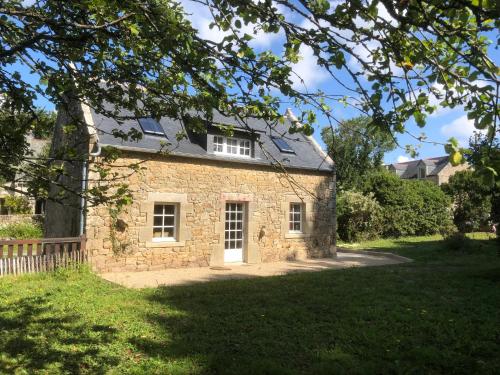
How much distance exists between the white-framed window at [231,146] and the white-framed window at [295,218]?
8.77ft

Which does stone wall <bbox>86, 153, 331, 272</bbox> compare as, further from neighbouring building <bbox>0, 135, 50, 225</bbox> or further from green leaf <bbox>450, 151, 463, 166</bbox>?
green leaf <bbox>450, 151, 463, 166</bbox>

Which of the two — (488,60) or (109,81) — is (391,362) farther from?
(109,81)

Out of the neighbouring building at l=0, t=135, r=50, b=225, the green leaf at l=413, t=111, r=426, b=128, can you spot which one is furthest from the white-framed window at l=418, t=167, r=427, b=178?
the green leaf at l=413, t=111, r=426, b=128

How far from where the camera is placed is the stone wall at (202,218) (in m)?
10.8

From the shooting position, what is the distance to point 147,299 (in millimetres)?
7418

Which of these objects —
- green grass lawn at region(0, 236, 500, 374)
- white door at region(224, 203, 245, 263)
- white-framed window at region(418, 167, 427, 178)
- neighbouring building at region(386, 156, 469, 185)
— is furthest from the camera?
white-framed window at region(418, 167, 427, 178)

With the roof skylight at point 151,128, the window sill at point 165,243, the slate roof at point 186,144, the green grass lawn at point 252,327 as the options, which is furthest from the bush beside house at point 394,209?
the green grass lawn at point 252,327

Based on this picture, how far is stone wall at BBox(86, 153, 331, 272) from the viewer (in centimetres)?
1075

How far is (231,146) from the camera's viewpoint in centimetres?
1335

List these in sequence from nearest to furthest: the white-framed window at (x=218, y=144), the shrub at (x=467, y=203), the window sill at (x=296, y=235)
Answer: the white-framed window at (x=218, y=144), the window sill at (x=296, y=235), the shrub at (x=467, y=203)

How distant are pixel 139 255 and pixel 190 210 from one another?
77.1 inches

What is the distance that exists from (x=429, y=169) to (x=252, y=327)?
49180mm

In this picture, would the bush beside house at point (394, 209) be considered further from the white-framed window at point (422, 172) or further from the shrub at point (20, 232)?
the white-framed window at point (422, 172)

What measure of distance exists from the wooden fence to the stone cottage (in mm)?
460
